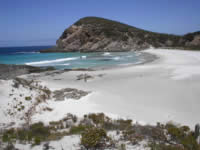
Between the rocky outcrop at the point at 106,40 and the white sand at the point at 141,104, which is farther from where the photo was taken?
the rocky outcrop at the point at 106,40

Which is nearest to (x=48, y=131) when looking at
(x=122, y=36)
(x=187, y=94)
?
(x=187, y=94)

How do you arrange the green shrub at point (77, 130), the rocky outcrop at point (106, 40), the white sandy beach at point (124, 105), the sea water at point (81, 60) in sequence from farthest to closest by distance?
the rocky outcrop at point (106, 40) < the sea water at point (81, 60) < the white sandy beach at point (124, 105) < the green shrub at point (77, 130)

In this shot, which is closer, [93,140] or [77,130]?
[93,140]

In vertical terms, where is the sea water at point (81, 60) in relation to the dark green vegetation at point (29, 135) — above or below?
above

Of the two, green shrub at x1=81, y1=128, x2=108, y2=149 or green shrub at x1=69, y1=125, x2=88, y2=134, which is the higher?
green shrub at x1=81, y1=128, x2=108, y2=149

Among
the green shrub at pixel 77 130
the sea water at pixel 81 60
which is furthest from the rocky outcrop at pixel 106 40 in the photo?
the green shrub at pixel 77 130

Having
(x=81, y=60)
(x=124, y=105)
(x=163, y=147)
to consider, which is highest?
Result: (x=81, y=60)

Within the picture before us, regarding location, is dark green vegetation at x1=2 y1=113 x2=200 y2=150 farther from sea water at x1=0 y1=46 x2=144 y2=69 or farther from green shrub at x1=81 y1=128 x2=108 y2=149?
sea water at x1=0 y1=46 x2=144 y2=69

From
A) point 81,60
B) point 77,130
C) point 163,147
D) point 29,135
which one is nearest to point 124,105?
point 77,130

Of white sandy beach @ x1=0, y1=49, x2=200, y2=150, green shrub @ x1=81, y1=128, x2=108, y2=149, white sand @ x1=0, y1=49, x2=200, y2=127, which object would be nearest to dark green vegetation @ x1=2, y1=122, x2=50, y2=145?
white sandy beach @ x1=0, y1=49, x2=200, y2=150

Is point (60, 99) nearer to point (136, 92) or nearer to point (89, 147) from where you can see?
point (136, 92)

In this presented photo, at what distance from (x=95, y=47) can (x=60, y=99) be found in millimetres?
66038

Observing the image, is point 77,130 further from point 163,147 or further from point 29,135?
point 163,147

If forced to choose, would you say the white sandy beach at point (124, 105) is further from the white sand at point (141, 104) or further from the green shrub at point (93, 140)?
the green shrub at point (93, 140)
